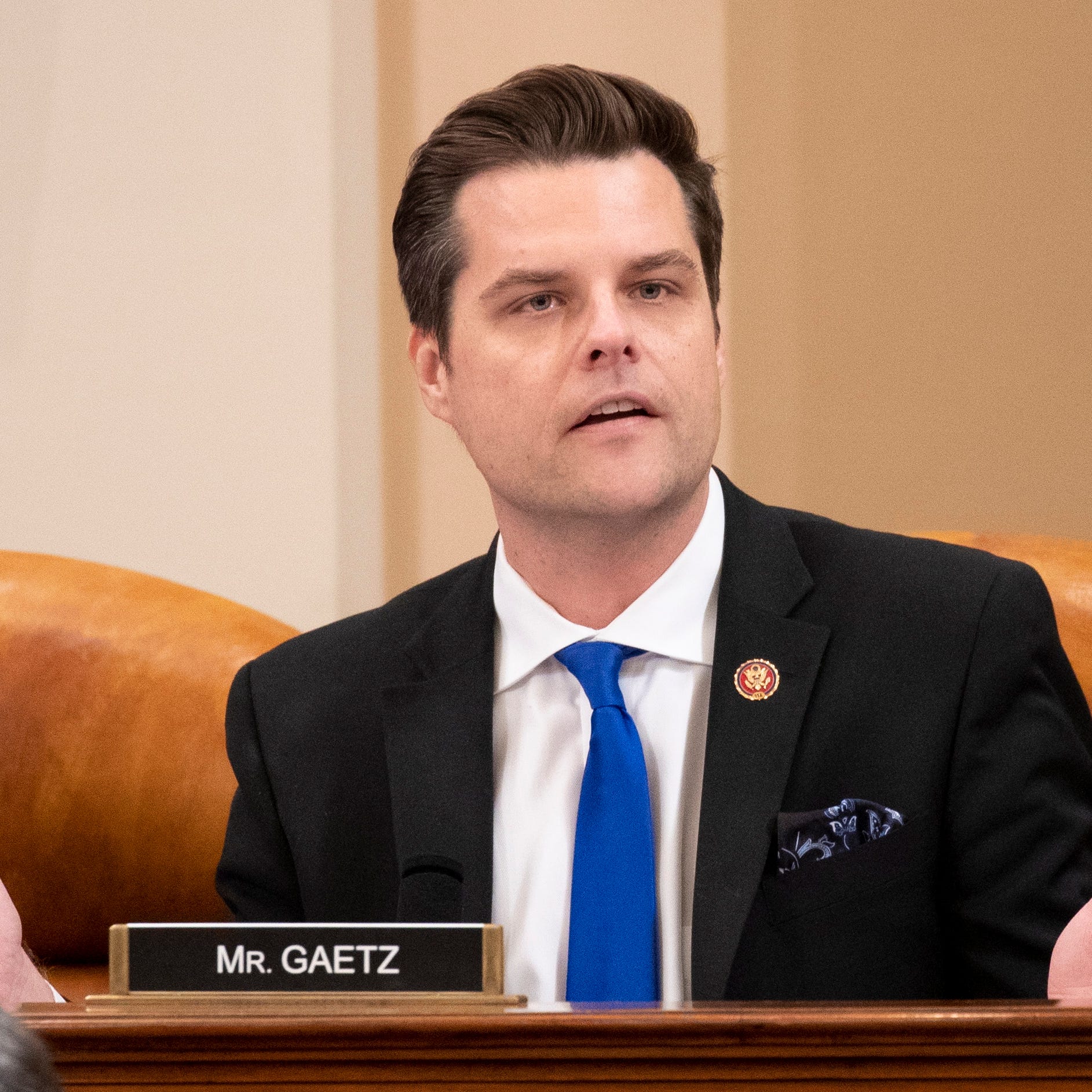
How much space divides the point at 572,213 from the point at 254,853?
0.66 m

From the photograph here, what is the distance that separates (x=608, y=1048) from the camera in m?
0.69

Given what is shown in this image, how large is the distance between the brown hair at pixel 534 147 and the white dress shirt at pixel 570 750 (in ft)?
1.00

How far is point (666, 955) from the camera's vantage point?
1240 millimetres

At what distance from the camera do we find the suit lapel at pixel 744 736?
3.95 feet

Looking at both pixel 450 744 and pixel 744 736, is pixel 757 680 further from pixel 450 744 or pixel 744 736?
pixel 450 744

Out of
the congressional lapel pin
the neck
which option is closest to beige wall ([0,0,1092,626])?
the neck

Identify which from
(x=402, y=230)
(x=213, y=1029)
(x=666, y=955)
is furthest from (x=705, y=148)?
(x=213, y=1029)

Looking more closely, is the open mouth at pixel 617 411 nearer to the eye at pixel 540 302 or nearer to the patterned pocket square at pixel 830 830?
the eye at pixel 540 302

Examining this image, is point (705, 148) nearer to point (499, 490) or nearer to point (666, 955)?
point (499, 490)

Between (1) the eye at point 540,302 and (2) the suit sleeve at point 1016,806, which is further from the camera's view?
(1) the eye at point 540,302

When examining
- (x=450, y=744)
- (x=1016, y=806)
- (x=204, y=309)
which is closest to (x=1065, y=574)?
(x=1016, y=806)

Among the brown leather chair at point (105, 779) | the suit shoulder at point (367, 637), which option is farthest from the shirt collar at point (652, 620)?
the brown leather chair at point (105, 779)

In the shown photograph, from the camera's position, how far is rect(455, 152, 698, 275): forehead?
1.38 metres

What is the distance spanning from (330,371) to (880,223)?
2.81 feet
